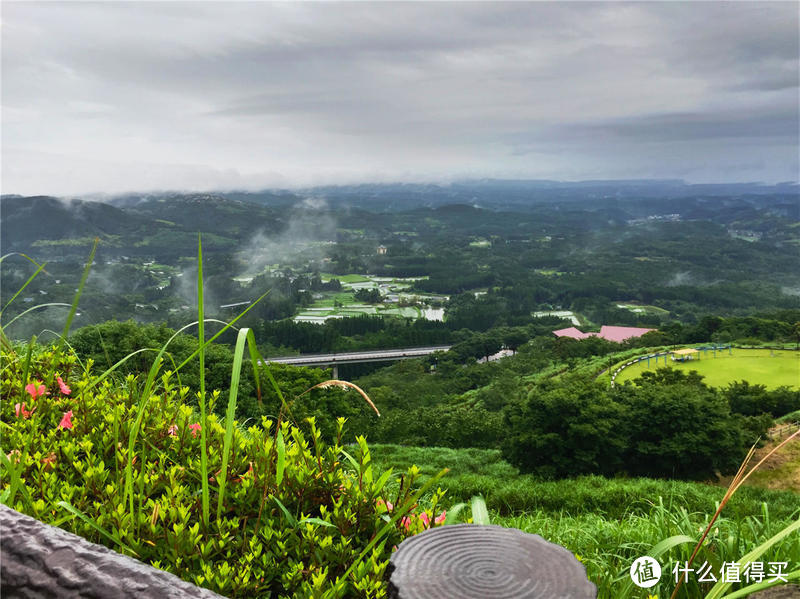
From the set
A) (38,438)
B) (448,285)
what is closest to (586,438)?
(38,438)

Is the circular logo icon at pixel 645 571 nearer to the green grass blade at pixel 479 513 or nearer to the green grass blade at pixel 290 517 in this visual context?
the green grass blade at pixel 479 513

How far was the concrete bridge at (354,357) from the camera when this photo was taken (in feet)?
176

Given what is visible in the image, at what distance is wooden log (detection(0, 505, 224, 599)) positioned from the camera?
1160mm

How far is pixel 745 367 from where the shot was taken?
36000 mm

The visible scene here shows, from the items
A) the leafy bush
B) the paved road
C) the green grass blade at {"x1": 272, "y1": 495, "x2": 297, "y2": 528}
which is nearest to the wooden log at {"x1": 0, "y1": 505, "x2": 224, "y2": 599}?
the leafy bush

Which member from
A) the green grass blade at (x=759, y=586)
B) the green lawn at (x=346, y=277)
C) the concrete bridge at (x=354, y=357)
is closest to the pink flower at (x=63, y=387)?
the green grass blade at (x=759, y=586)

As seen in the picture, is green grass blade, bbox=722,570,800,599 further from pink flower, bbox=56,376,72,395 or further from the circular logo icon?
pink flower, bbox=56,376,72,395

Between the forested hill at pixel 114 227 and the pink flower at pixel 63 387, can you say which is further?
the forested hill at pixel 114 227

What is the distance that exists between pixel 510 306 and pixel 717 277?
6032cm

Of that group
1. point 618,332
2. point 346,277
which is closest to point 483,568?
point 618,332

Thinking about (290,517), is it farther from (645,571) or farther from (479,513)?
(645,571)

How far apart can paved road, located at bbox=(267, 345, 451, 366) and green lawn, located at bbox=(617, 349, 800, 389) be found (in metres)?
28.2

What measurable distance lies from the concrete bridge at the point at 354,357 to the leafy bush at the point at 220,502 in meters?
48.4

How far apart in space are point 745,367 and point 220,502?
Result: 140 ft
